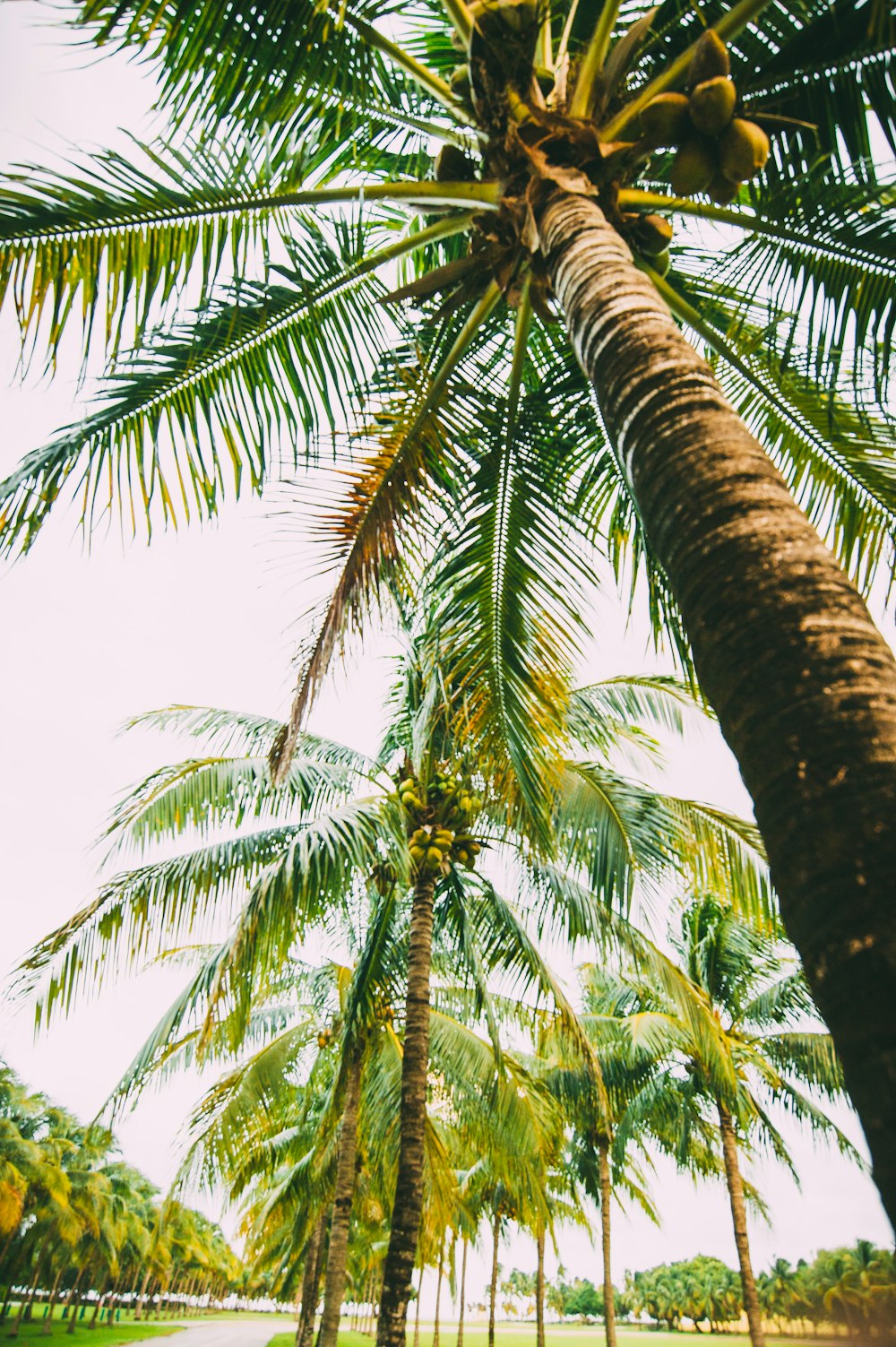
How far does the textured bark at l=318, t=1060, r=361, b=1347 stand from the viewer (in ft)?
30.4

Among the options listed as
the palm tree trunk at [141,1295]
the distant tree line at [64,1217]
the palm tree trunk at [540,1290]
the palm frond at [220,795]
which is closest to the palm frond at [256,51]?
the palm frond at [220,795]

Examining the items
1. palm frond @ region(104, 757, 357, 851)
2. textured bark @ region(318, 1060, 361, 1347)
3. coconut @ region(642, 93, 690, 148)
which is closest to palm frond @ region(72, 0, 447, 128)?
coconut @ region(642, 93, 690, 148)

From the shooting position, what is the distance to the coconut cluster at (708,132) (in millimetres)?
2410

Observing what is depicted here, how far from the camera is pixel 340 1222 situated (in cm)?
940

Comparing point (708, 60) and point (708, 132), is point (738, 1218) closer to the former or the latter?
point (708, 132)

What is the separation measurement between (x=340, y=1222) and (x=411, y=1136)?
4.06 metres

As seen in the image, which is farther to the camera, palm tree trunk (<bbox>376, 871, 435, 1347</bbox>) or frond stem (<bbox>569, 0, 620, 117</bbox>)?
palm tree trunk (<bbox>376, 871, 435, 1347</bbox>)

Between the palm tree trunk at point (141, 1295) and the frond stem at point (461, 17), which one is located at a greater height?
the frond stem at point (461, 17)

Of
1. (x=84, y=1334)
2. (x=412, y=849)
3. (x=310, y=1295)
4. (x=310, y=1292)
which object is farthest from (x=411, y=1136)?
(x=84, y=1334)

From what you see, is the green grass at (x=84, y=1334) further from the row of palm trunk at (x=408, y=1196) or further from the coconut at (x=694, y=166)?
the coconut at (x=694, y=166)

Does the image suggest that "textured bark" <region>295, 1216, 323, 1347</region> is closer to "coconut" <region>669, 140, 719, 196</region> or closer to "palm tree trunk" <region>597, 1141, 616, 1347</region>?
"palm tree trunk" <region>597, 1141, 616, 1347</region>

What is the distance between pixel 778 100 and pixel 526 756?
3.53 m

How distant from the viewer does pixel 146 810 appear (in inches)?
295

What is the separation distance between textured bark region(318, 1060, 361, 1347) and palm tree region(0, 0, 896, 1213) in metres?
7.10
